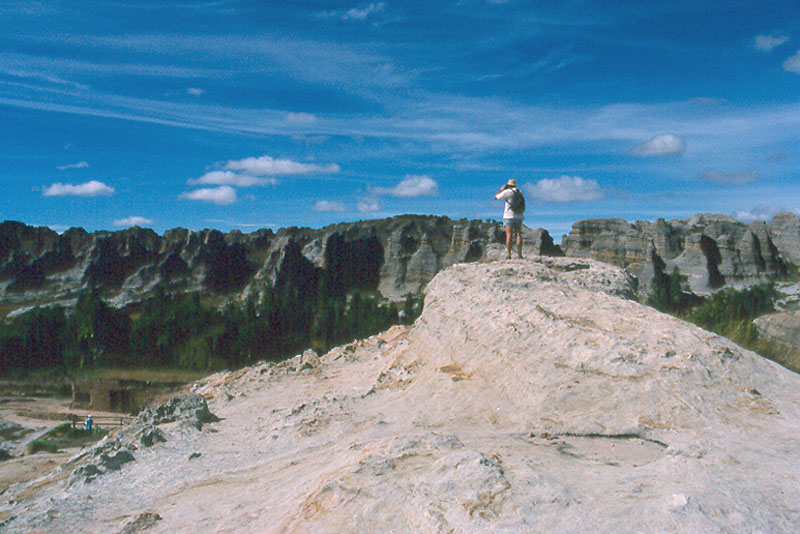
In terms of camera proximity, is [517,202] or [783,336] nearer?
[517,202]

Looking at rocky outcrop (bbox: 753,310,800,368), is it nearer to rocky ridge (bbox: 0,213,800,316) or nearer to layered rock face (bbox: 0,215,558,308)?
rocky ridge (bbox: 0,213,800,316)

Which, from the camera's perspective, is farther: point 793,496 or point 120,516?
point 120,516

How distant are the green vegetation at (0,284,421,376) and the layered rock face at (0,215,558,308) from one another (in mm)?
22462

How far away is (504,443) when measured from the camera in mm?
5930

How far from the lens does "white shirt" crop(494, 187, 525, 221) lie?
10.7 meters

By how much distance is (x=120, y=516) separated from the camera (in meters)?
6.09

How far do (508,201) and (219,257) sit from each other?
85435 millimetres

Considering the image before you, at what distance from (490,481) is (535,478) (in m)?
0.37

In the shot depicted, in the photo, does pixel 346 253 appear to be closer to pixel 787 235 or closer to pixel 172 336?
pixel 172 336

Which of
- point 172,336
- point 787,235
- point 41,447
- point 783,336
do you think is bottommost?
point 41,447

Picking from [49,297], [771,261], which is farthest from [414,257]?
[49,297]

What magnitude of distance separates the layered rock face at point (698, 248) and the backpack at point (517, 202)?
62.2 metres

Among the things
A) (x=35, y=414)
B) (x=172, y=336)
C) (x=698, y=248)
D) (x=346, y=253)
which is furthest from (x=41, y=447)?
(x=698, y=248)

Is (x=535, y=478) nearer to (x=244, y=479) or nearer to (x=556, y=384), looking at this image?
(x=556, y=384)
